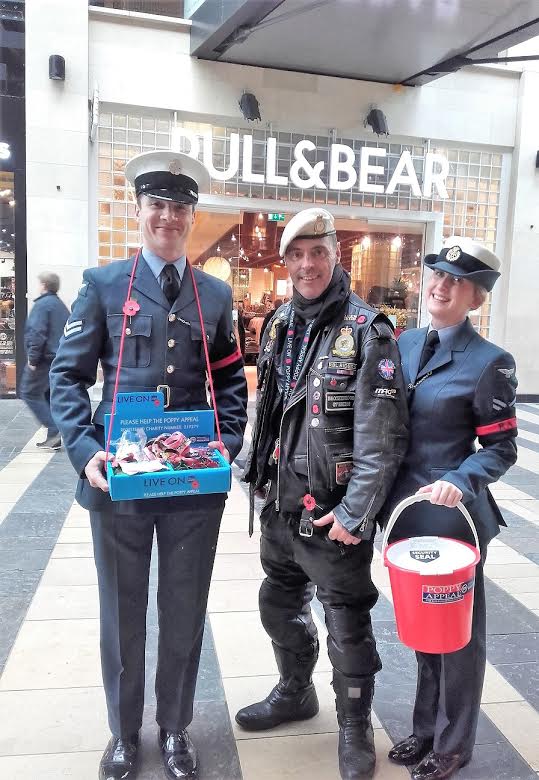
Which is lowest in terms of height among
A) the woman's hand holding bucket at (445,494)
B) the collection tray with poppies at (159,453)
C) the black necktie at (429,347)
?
the woman's hand holding bucket at (445,494)

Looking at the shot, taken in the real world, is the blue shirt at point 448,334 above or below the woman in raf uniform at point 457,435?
above

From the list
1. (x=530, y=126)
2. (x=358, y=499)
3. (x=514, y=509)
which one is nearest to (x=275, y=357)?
(x=358, y=499)

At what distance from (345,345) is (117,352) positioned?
790 millimetres

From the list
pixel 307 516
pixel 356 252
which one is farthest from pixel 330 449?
pixel 356 252

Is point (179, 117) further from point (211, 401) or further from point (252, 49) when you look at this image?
point (211, 401)

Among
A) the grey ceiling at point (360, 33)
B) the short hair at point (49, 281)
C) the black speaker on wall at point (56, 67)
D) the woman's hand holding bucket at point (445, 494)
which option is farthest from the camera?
the black speaker on wall at point (56, 67)

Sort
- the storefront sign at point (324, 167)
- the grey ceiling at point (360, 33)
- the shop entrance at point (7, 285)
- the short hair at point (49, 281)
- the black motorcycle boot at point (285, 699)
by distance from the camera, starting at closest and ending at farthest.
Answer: the black motorcycle boot at point (285, 699) < the short hair at point (49, 281) < the grey ceiling at point (360, 33) < the shop entrance at point (7, 285) < the storefront sign at point (324, 167)

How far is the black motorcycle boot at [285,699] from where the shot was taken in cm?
260

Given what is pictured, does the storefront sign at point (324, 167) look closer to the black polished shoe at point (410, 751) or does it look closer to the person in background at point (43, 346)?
the person in background at point (43, 346)

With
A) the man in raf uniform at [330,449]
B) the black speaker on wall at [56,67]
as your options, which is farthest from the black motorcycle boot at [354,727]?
the black speaker on wall at [56,67]

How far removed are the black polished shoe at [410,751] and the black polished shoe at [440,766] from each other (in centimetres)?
7

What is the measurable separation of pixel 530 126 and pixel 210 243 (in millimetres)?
5887

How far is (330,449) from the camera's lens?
2186 millimetres

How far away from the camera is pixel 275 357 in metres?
2.43
